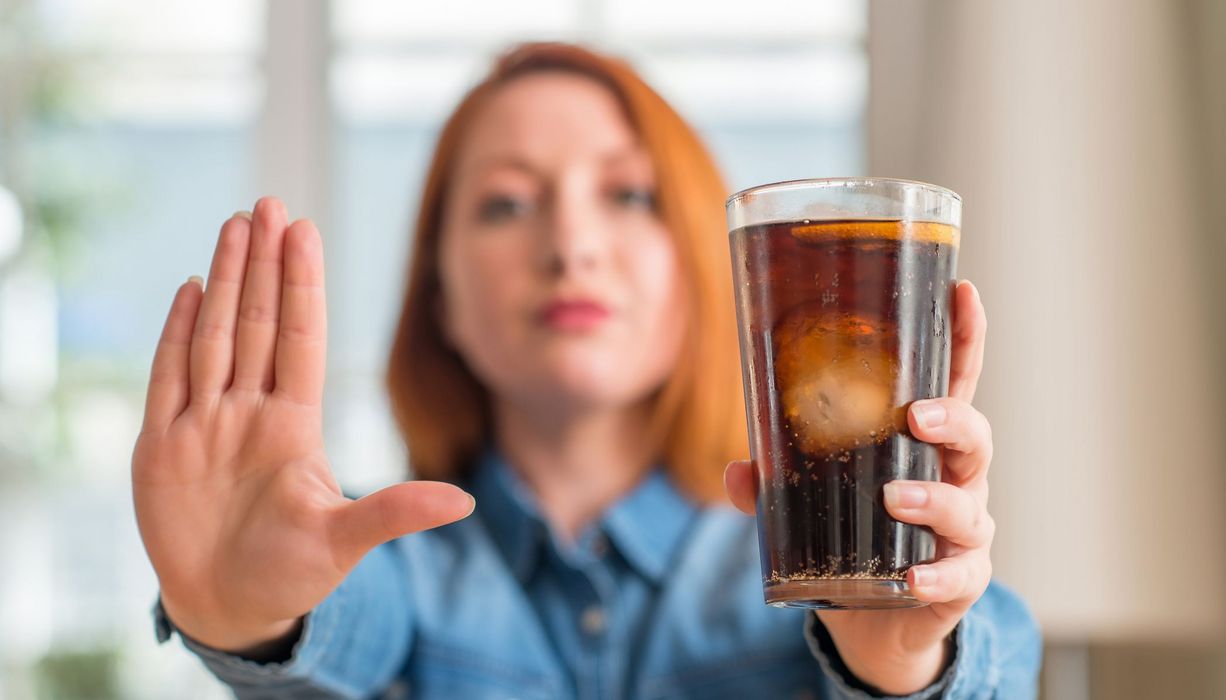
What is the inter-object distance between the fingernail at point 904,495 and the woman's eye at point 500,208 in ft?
3.38

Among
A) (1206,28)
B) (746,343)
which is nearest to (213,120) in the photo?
(1206,28)

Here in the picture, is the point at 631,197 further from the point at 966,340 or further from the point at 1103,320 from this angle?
the point at 966,340

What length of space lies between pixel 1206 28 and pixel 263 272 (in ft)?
5.51

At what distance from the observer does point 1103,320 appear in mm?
1706

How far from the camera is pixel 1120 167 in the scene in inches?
68.4

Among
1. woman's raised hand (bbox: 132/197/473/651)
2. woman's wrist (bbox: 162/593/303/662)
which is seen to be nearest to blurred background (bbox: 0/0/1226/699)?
woman's wrist (bbox: 162/593/303/662)

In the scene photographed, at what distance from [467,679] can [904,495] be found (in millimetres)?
987

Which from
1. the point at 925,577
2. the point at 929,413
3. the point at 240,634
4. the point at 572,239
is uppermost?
the point at 572,239

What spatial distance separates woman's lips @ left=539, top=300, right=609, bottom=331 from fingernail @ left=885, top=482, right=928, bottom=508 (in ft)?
2.84

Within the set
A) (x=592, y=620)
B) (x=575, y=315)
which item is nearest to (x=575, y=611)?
(x=592, y=620)

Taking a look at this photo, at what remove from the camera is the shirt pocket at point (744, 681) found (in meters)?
1.64

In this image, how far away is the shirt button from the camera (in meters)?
1.77

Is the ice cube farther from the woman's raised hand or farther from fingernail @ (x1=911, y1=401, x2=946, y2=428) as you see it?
the woman's raised hand

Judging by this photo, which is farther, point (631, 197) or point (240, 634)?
point (631, 197)
